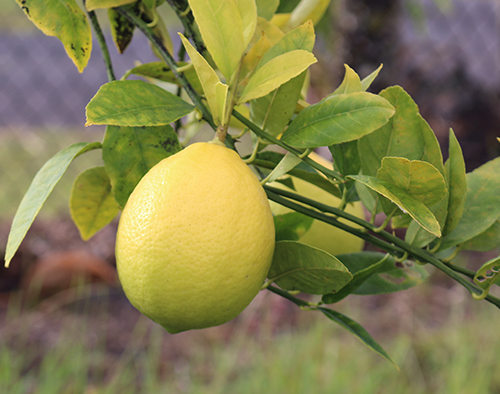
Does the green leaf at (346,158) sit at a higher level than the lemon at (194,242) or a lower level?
lower

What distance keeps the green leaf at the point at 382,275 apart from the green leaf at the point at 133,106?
18 cm

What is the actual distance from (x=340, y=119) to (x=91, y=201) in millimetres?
236

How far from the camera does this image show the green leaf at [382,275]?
0.36m

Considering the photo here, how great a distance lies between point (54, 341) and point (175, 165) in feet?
6.11

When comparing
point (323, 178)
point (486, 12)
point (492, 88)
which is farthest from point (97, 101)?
point (486, 12)

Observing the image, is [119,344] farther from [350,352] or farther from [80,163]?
[80,163]

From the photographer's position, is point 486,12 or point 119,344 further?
point 486,12

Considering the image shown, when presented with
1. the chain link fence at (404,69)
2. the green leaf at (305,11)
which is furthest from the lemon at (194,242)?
the chain link fence at (404,69)

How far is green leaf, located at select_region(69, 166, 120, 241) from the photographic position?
15.1 inches

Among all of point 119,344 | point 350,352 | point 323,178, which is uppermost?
point 323,178

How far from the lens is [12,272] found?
7.30ft

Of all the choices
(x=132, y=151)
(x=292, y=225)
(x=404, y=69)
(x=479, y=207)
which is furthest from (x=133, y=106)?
(x=404, y=69)

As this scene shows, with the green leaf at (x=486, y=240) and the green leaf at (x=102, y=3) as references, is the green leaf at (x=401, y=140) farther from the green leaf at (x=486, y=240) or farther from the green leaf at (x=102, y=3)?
the green leaf at (x=102, y=3)

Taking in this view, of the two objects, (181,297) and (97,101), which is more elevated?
(97,101)
